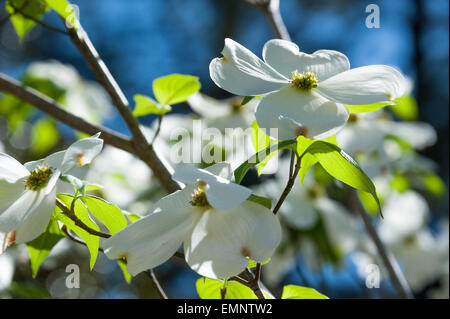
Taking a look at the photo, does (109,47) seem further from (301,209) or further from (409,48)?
(301,209)

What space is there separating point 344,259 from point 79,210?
0.72m

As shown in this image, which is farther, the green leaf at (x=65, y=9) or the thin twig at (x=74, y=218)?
the green leaf at (x=65, y=9)

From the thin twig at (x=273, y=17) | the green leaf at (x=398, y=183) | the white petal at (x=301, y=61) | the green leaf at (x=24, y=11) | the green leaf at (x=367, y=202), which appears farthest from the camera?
the green leaf at (x=398, y=183)

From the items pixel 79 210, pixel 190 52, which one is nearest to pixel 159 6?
pixel 190 52

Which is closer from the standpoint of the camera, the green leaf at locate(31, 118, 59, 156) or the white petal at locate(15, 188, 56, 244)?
the white petal at locate(15, 188, 56, 244)

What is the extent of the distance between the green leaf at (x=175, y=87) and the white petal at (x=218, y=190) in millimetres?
233

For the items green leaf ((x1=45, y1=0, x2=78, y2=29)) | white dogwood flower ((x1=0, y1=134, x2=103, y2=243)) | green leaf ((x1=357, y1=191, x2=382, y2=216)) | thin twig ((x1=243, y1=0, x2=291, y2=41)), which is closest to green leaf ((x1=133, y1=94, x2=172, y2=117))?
green leaf ((x1=45, y1=0, x2=78, y2=29))

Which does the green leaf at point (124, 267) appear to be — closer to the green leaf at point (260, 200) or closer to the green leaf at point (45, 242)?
the green leaf at point (45, 242)

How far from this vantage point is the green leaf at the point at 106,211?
0.44 metres

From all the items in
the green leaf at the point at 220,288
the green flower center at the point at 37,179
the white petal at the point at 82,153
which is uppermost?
the white petal at the point at 82,153

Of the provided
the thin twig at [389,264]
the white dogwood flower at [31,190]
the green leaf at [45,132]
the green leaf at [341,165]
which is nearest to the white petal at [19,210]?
the white dogwood flower at [31,190]

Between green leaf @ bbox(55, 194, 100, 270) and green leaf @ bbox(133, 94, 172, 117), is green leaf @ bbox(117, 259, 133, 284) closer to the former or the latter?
green leaf @ bbox(55, 194, 100, 270)

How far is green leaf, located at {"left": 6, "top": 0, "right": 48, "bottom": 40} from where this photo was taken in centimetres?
73

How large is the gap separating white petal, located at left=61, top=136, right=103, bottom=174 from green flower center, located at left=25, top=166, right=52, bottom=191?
24 millimetres
